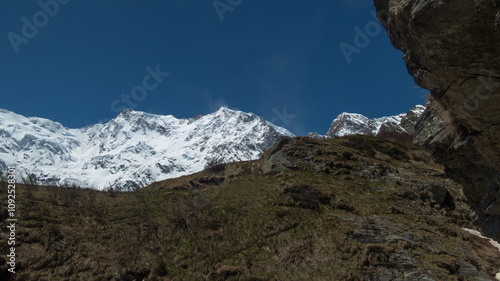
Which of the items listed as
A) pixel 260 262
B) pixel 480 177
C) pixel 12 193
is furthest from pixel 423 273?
pixel 12 193

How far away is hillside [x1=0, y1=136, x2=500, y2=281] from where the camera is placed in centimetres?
1309

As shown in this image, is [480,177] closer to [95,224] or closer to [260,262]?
[260,262]

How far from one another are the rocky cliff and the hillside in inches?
170

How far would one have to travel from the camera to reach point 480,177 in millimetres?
13320

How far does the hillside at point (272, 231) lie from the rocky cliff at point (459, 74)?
4310 mm

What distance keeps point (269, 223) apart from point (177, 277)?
7.04m

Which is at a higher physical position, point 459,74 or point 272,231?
point 459,74

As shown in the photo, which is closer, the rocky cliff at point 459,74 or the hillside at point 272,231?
the rocky cliff at point 459,74

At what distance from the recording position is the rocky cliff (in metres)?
7.14

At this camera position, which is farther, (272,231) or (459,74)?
(272,231)

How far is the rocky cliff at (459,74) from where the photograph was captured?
714 centimetres

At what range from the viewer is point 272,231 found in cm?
1730

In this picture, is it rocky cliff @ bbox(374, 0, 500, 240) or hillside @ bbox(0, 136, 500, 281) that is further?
hillside @ bbox(0, 136, 500, 281)

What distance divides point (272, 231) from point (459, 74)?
1302 cm
